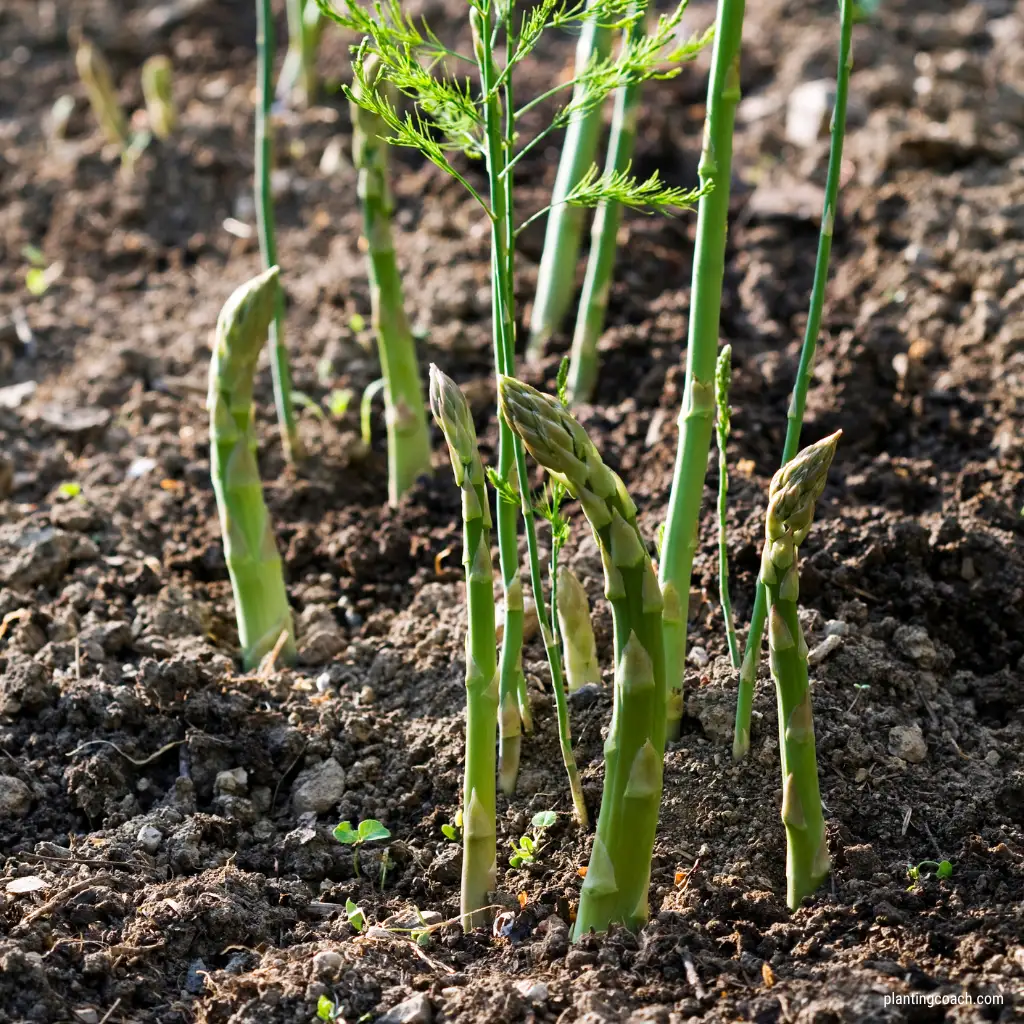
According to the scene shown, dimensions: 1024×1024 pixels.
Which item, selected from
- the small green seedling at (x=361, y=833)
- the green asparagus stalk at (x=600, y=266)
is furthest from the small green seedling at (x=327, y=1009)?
the green asparagus stalk at (x=600, y=266)

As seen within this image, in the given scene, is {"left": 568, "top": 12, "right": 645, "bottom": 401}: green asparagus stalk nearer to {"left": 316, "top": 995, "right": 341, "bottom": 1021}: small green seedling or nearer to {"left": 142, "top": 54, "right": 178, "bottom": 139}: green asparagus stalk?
{"left": 316, "top": 995, "right": 341, "bottom": 1021}: small green seedling

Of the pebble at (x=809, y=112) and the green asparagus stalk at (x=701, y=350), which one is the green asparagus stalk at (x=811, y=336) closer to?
the green asparagus stalk at (x=701, y=350)

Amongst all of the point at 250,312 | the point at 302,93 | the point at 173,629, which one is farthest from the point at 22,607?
the point at 302,93

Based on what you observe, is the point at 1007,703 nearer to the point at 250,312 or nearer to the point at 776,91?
the point at 250,312

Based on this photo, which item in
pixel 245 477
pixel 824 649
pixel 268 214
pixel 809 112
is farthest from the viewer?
pixel 809 112

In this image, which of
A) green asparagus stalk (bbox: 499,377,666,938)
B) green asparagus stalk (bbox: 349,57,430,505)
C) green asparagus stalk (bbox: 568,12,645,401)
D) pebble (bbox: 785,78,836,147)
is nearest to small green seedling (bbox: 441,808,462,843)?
green asparagus stalk (bbox: 499,377,666,938)

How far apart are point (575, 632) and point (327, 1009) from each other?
85 centimetres

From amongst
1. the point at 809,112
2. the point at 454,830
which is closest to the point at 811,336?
the point at 454,830

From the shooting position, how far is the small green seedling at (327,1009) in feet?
6.23

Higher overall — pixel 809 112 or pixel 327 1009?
pixel 809 112

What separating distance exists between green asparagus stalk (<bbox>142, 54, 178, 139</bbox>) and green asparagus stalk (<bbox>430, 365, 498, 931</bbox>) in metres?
3.47

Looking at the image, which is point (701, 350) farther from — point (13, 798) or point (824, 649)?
point (13, 798)

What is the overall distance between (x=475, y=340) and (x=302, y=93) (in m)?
2.08

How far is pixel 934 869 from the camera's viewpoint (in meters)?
2.12
